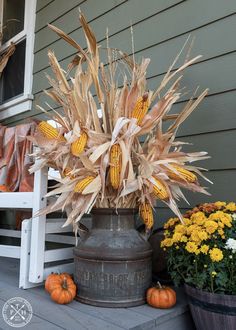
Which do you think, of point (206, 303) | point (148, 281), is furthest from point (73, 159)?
point (206, 303)

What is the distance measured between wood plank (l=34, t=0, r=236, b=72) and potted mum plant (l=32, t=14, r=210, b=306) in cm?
73

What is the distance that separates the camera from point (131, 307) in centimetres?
142

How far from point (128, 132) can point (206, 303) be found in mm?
734

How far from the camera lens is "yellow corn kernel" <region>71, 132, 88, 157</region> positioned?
1441mm

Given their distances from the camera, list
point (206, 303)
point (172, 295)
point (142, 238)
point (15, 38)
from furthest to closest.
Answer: point (15, 38) → point (142, 238) → point (172, 295) → point (206, 303)

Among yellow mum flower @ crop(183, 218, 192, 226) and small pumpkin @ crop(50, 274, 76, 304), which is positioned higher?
yellow mum flower @ crop(183, 218, 192, 226)

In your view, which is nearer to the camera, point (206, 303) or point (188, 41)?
point (206, 303)

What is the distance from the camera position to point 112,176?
56.4 inches

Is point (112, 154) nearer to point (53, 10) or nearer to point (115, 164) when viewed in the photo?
point (115, 164)

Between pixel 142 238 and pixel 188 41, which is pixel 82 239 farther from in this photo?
pixel 188 41

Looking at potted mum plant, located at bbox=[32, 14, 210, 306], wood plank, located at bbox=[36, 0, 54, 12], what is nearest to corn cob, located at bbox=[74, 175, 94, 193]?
potted mum plant, located at bbox=[32, 14, 210, 306]

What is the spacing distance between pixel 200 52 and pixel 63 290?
150 cm

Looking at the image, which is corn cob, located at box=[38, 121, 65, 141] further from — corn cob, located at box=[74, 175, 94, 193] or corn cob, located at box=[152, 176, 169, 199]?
corn cob, located at box=[152, 176, 169, 199]

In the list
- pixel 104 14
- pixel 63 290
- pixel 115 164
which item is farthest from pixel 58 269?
pixel 104 14
